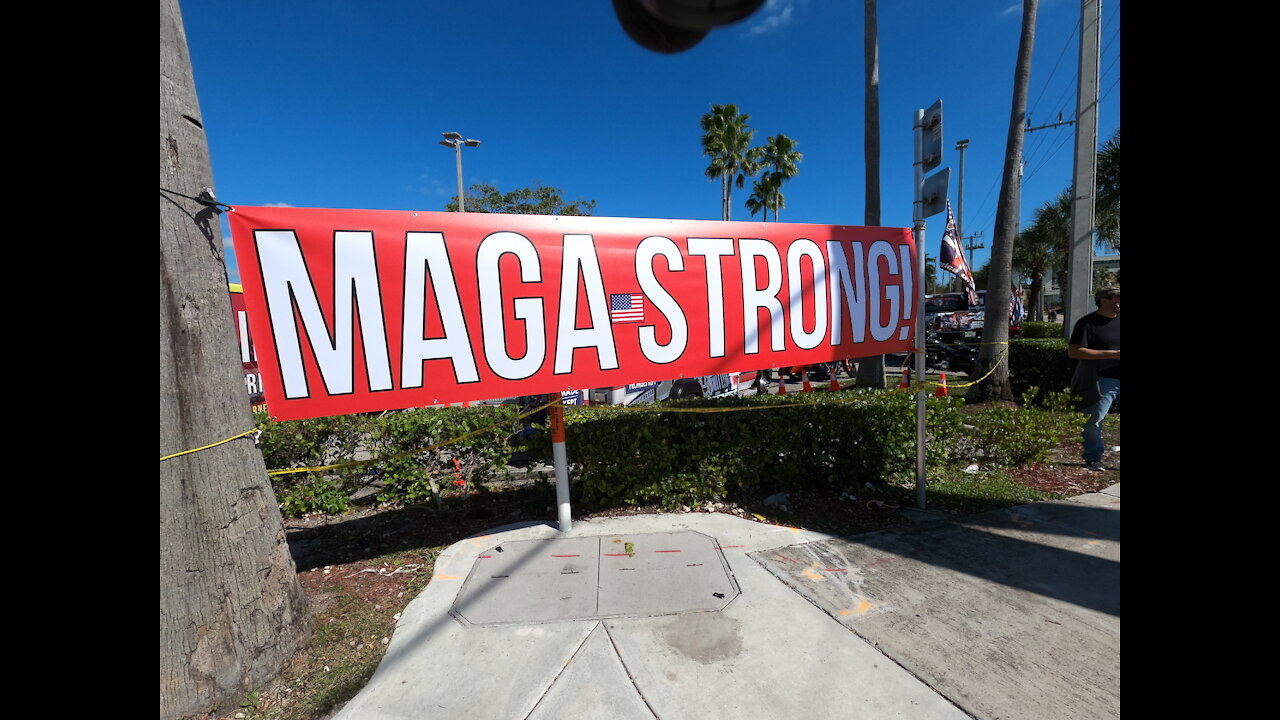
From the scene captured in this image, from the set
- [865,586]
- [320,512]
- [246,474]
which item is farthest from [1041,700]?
[320,512]

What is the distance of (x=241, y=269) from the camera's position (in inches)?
101

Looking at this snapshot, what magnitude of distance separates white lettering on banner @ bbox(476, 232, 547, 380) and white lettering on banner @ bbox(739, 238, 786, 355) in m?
1.61

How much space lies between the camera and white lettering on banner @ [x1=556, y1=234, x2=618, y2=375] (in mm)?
3281

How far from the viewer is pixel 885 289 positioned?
4.23 meters

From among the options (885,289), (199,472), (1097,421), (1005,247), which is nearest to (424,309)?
(199,472)

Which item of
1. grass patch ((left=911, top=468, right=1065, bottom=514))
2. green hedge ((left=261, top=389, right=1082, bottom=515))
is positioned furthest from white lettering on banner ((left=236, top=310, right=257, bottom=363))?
grass patch ((left=911, top=468, right=1065, bottom=514))

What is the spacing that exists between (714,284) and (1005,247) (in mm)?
8029

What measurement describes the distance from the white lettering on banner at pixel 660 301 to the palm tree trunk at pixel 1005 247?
23.1 feet

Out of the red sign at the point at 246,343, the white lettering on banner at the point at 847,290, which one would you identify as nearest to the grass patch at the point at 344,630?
the white lettering on banner at the point at 847,290

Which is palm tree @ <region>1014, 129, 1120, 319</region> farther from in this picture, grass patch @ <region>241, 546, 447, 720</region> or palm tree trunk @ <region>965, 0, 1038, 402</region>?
grass patch @ <region>241, 546, 447, 720</region>

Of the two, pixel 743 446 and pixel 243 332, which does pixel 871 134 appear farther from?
pixel 243 332
